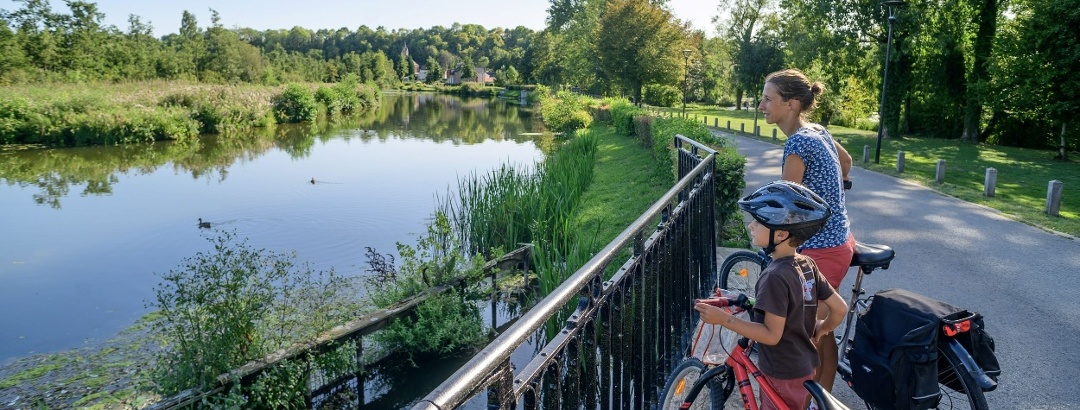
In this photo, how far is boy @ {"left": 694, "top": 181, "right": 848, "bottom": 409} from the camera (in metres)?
2.60

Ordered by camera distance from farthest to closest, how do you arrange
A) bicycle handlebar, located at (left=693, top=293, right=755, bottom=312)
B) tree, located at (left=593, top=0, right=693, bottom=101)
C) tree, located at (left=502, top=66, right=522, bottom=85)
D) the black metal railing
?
tree, located at (left=502, top=66, right=522, bottom=85), tree, located at (left=593, top=0, right=693, bottom=101), bicycle handlebar, located at (left=693, top=293, right=755, bottom=312), the black metal railing

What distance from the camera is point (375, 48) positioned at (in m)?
138

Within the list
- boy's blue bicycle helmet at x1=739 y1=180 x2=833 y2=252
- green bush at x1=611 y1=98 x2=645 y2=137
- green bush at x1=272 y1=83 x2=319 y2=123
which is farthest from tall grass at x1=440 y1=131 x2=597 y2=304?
green bush at x1=272 y1=83 x2=319 y2=123

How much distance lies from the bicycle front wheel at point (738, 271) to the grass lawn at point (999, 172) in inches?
281

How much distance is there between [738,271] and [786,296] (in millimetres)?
2939

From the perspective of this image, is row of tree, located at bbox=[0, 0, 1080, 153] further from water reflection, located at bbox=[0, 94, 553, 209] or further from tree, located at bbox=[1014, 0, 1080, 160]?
water reflection, located at bbox=[0, 94, 553, 209]

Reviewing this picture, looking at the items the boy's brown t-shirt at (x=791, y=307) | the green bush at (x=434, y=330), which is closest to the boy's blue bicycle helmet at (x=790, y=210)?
the boy's brown t-shirt at (x=791, y=307)

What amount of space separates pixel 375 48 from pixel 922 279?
14021cm

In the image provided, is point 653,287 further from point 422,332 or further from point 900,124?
point 900,124

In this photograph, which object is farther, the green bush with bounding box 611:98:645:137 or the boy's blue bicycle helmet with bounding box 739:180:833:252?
the green bush with bounding box 611:98:645:137

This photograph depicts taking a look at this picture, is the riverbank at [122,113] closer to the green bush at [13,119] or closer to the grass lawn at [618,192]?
the green bush at [13,119]

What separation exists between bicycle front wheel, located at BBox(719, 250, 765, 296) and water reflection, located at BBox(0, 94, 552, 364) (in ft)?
20.5

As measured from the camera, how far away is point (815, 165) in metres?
3.23

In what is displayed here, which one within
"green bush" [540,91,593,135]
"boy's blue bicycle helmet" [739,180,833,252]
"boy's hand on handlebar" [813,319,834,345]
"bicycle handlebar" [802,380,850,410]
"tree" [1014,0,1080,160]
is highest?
"tree" [1014,0,1080,160]
